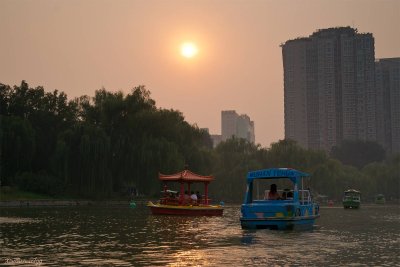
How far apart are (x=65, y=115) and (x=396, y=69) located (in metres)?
122

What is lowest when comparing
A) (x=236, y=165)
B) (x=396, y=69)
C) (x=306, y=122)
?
(x=236, y=165)

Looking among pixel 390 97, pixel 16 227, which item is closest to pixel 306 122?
pixel 390 97

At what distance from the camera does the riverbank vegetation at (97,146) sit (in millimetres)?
59719

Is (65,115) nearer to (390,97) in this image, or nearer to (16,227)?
(16,227)

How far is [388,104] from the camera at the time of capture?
16725 centimetres

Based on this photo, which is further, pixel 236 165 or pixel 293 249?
pixel 236 165

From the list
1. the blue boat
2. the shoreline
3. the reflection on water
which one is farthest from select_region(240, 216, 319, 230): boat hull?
the shoreline

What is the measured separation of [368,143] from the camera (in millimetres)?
142125

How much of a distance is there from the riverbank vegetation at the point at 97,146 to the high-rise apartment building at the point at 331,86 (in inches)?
3265

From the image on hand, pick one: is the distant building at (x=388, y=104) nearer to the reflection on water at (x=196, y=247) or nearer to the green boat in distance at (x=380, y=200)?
the green boat in distance at (x=380, y=200)

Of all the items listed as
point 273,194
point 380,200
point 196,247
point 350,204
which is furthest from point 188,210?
point 380,200

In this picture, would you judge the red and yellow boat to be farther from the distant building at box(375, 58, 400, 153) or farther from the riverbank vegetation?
the distant building at box(375, 58, 400, 153)

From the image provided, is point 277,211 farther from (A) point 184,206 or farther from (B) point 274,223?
(A) point 184,206

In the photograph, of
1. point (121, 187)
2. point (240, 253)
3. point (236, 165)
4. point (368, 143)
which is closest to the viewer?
point (240, 253)
